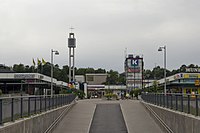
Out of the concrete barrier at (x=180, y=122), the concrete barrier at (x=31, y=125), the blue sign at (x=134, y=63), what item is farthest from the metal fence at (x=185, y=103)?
the blue sign at (x=134, y=63)

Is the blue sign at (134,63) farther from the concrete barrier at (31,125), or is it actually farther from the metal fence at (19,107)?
the metal fence at (19,107)

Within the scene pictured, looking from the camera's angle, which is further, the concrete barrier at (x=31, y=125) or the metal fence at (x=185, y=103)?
the metal fence at (x=185, y=103)

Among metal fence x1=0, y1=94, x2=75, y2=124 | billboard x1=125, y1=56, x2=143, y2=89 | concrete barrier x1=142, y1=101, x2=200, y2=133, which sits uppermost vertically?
billboard x1=125, y1=56, x2=143, y2=89

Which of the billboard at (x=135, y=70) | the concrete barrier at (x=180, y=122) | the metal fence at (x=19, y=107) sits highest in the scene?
the billboard at (x=135, y=70)

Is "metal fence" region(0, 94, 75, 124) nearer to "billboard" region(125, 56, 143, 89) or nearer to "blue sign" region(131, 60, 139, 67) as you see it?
"billboard" region(125, 56, 143, 89)

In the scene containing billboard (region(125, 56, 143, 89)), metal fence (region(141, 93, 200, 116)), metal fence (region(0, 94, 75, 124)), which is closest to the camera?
metal fence (region(0, 94, 75, 124))

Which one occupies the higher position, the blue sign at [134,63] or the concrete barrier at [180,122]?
the blue sign at [134,63]

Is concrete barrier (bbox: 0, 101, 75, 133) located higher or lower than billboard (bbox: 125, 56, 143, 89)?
lower

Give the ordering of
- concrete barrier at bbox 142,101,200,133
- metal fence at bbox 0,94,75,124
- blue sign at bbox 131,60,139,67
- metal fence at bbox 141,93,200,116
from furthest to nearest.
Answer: blue sign at bbox 131,60,139,67 → metal fence at bbox 141,93,200,116 → concrete barrier at bbox 142,101,200,133 → metal fence at bbox 0,94,75,124

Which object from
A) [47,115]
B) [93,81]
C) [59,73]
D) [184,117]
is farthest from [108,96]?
[93,81]

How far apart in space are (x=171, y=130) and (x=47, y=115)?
7.27 metres

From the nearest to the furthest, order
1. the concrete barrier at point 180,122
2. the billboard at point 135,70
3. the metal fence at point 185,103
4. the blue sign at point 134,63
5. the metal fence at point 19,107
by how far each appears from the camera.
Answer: the metal fence at point 19,107, the concrete barrier at point 180,122, the metal fence at point 185,103, the billboard at point 135,70, the blue sign at point 134,63

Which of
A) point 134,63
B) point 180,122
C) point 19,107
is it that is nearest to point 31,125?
point 19,107

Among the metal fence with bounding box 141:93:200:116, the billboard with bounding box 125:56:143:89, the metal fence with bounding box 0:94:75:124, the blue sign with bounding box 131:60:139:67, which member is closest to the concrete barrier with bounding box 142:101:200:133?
the metal fence with bounding box 141:93:200:116
